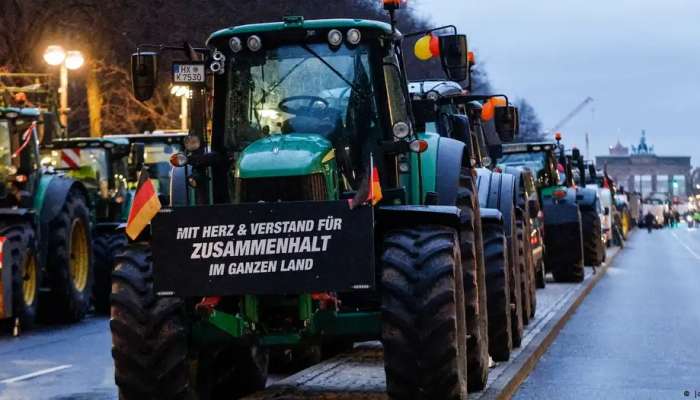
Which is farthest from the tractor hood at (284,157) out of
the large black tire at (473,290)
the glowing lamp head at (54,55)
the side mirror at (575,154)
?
the side mirror at (575,154)

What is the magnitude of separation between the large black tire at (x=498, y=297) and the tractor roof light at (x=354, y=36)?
407 cm

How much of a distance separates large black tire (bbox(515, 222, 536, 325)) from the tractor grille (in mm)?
7364

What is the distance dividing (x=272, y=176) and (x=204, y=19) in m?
34.3

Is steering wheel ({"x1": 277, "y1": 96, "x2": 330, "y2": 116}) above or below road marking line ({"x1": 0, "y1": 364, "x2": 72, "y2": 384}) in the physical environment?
above

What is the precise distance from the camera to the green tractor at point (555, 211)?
29.0 m

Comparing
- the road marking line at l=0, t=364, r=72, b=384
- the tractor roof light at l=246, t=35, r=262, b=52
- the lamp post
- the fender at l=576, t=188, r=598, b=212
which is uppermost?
the lamp post

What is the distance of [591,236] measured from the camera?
34406mm

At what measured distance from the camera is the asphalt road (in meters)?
13.1

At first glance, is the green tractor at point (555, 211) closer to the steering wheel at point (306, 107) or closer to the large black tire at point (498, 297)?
the large black tire at point (498, 297)

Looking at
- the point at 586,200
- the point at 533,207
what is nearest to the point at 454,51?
the point at 533,207

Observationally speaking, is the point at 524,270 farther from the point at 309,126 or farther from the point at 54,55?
the point at 54,55

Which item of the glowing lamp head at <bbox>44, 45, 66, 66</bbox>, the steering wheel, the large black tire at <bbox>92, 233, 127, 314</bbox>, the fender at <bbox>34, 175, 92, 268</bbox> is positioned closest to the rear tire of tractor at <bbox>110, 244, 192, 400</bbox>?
the steering wheel

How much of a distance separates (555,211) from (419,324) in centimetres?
1988

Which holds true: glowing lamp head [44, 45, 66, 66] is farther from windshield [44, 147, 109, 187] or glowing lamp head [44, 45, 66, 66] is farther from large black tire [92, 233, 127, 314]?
large black tire [92, 233, 127, 314]
